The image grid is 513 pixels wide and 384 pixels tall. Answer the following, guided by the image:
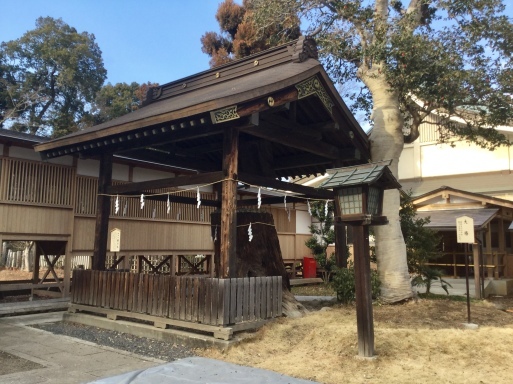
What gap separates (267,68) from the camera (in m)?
10.5

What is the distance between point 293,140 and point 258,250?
267 centimetres

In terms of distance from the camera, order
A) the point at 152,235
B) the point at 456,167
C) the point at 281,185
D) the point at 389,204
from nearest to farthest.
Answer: the point at 281,185, the point at 389,204, the point at 152,235, the point at 456,167

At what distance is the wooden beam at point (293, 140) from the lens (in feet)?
28.0

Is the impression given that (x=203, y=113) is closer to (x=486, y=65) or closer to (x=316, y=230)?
(x=486, y=65)

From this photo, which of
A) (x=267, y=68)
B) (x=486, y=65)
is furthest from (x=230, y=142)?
(x=486, y=65)

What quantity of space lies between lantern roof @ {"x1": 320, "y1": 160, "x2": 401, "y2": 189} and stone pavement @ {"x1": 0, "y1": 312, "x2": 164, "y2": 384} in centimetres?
375

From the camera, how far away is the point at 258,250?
1008cm

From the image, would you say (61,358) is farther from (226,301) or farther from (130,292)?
(226,301)

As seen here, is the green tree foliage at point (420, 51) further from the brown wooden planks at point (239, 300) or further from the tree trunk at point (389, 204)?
the brown wooden planks at point (239, 300)

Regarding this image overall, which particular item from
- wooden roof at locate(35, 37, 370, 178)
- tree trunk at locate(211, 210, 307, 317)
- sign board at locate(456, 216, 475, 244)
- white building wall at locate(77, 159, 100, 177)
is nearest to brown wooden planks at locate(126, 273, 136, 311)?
tree trunk at locate(211, 210, 307, 317)

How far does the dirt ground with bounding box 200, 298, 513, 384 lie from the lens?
5.42 meters

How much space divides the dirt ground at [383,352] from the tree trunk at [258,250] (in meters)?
1.59

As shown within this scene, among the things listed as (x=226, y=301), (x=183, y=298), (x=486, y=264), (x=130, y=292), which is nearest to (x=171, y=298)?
(x=183, y=298)

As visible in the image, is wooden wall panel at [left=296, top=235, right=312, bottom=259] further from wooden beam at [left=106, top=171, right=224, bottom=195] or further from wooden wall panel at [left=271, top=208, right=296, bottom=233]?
wooden beam at [left=106, top=171, right=224, bottom=195]
